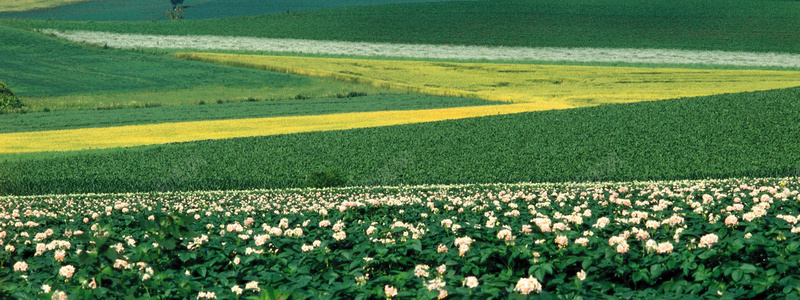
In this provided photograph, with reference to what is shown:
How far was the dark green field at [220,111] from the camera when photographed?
38.4 m

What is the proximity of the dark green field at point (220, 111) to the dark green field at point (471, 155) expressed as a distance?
9.38m

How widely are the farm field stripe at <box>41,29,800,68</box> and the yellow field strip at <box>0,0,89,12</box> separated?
103 feet

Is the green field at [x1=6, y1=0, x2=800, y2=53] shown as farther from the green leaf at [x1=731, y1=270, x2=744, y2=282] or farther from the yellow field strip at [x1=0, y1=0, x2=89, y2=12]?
the green leaf at [x1=731, y1=270, x2=744, y2=282]

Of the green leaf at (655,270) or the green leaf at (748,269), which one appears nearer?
the green leaf at (748,269)

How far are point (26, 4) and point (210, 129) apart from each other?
85544 millimetres

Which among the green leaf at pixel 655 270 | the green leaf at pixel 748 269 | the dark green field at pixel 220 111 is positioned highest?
the green leaf at pixel 748 269

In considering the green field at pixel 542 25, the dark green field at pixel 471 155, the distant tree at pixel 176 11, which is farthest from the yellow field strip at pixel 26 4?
the dark green field at pixel 471 155

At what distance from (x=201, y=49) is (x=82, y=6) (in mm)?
52207

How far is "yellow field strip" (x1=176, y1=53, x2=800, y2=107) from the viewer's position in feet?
147

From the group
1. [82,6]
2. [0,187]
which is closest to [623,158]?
[0,187]

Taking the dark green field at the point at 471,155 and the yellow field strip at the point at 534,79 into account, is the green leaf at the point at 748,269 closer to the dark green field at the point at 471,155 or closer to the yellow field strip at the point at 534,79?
the dark green field at the point at 471,155

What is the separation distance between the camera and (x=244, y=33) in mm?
78938

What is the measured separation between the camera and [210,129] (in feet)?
120

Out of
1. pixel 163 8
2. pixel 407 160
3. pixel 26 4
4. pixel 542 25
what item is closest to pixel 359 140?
pixel 407 160
